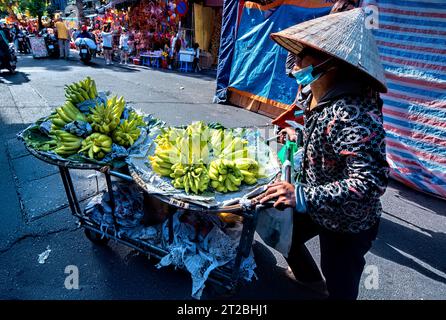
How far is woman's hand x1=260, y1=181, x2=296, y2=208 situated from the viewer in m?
1.55

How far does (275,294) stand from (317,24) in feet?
6.74

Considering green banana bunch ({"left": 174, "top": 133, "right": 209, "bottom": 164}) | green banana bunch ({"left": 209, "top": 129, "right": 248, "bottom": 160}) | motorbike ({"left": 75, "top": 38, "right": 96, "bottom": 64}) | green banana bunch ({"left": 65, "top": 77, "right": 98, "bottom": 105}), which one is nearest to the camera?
green banana bunch ({"left": 174, "top": 133, "right": 209, "bottom": 164})

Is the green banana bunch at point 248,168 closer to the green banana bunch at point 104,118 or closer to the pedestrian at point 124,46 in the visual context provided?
the green banana bunch at point 104,118

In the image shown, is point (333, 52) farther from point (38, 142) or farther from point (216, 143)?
point (38, 142)

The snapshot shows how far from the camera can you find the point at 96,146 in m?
2.19

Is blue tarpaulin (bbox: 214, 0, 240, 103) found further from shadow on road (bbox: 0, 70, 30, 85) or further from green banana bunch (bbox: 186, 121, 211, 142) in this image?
shadow on road (bbox: 0, 70, 30, 85)

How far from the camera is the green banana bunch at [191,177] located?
1.86m

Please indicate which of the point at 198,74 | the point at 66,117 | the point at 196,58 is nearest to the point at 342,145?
the point at 66,117

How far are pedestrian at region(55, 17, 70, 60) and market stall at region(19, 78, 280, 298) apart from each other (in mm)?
14242

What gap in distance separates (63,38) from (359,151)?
1664 centimetres

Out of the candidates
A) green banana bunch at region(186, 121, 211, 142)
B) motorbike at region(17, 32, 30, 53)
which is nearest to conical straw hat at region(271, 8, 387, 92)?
green banana bunch at region(186, 121, 211, 142)

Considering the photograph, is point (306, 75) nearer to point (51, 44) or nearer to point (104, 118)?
point (104, 118)

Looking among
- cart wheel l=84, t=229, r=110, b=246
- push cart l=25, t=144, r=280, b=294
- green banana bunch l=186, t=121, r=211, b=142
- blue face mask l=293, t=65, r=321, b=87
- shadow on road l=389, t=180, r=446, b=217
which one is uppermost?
blue face mask l=293, t=65, r=321, b=87
